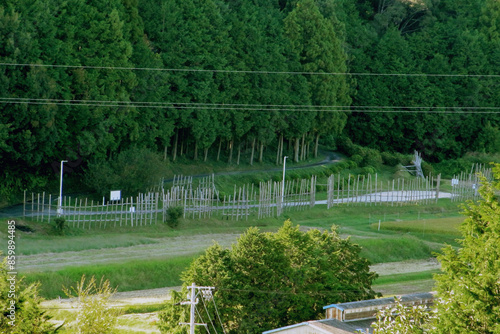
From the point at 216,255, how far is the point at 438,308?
1119 cm

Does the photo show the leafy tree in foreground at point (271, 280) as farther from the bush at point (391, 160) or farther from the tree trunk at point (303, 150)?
the bush at point (391, 160)

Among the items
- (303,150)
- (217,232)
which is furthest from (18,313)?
(303,150)

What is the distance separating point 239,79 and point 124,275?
102 ft

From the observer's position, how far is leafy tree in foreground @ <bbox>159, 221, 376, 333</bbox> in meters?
27.5

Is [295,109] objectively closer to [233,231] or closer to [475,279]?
[233,231]

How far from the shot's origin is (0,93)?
152ft

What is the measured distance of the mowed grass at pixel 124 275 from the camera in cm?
3406

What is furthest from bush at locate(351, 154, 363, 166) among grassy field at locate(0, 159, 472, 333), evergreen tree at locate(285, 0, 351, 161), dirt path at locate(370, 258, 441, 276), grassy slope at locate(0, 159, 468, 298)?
dirt path at locate(370, 258, 441, 276)

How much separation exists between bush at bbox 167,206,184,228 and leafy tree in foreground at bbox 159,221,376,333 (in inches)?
677

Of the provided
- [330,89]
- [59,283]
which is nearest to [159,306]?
[59,283]

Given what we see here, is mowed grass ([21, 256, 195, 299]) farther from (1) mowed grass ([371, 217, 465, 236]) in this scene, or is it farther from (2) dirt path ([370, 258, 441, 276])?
(1) mowed grass ([371, 217, 465, 236])

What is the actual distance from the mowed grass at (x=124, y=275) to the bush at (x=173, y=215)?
857 centimetres

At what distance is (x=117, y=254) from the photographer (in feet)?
131

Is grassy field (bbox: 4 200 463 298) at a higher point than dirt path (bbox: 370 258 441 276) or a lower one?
higher
